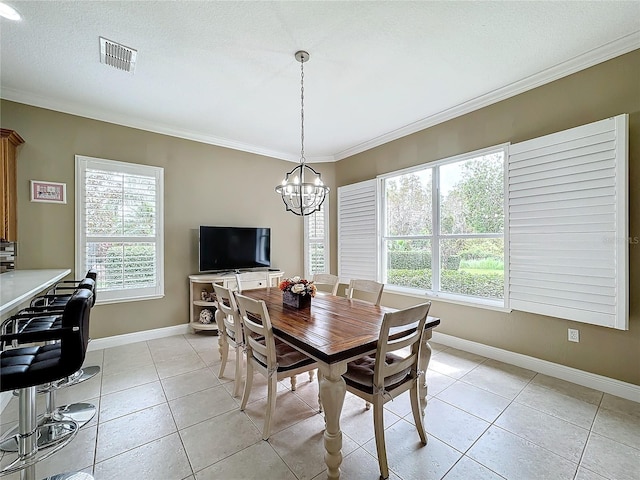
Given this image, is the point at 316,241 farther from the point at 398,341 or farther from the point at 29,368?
the point at 29,368

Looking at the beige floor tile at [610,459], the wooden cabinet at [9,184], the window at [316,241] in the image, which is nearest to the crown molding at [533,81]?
the window at [316,241]

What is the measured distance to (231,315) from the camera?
238 centimetres

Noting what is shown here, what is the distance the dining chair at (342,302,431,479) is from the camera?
1549mm

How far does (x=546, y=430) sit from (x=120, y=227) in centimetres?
464

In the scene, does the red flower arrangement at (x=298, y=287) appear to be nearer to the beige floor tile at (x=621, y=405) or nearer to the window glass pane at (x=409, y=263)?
the window glass pane at (x=409, y=263)

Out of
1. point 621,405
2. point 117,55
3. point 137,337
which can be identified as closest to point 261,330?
point 117,55

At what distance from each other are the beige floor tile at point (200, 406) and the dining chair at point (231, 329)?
0.13 meters

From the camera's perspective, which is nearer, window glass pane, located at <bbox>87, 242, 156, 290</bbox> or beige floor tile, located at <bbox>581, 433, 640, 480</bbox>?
beige floor tile, located at <bbox>581, 433, 640, 480</bbox>

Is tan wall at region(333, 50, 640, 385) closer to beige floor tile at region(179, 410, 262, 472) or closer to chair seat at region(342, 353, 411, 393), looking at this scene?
chair seat at region(342, 353, 411, 393)

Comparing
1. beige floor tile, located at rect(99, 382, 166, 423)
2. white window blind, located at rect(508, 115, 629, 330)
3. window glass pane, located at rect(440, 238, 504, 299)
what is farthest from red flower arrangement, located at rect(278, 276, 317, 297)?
white window blind, located at rect(508, 115, 629, 330)

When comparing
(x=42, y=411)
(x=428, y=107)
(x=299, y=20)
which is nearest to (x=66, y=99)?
(x=299, y=20)

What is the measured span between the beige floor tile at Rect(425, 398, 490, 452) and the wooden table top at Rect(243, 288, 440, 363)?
0.75m

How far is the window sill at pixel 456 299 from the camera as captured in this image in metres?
3.07

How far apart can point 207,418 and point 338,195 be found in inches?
147
